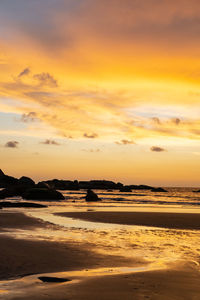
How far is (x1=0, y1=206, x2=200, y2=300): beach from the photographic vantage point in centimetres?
725

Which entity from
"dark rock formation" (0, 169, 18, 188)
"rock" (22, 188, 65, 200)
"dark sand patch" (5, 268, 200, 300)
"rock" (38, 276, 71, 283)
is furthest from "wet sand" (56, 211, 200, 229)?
"dark rock formation" (0, 169, 18, 188)

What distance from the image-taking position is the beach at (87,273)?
7.25 metres

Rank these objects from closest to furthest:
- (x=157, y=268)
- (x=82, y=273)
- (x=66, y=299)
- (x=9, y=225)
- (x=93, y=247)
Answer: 1. (x=66, y=299)
2. (x=82, y=273)
3. (x=157, y=268)
4. (x=93, y=247)
5. (x=9, y=225)

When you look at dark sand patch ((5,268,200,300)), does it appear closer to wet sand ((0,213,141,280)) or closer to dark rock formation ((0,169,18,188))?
wet sand ((0,213,141,280))

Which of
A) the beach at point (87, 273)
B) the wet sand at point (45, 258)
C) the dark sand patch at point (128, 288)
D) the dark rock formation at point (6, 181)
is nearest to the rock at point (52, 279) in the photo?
the beach at point (87, 273)

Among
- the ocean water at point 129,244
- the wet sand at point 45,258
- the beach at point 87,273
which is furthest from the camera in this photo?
the wet sand at point 45,258

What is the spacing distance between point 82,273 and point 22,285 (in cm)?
191

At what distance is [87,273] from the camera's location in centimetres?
924

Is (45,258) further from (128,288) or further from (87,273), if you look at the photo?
(128,288)

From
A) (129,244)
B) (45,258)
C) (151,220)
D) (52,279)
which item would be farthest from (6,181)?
(52,279)

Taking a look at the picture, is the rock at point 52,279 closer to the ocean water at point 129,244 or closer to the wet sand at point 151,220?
the ocean water at point 129,244

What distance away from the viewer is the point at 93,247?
1341cm

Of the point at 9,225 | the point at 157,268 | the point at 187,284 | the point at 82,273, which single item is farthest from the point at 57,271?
the point at 9,225

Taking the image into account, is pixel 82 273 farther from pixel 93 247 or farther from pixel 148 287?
pixel 93 247
